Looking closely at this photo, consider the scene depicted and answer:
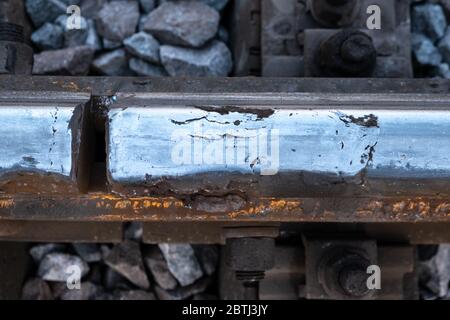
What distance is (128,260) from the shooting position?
6.95 ft

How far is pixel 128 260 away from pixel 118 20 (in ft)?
2.93

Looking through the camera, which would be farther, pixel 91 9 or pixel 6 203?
pixel 91 9

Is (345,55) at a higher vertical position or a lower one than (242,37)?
lower

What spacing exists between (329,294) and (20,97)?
3.67ft

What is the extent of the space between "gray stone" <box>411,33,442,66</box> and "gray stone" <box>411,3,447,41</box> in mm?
47

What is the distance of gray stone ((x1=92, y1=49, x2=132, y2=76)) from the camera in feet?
6.86

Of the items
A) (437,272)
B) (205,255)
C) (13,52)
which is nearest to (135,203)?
(13,52)

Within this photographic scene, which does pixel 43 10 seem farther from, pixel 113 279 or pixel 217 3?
pixel 113 279

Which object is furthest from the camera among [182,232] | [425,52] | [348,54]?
[425,52]

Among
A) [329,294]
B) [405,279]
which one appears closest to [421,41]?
[405,279]

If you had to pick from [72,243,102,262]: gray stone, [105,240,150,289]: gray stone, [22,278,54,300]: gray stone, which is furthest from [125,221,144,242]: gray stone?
[22,278,54,300]: gray stone

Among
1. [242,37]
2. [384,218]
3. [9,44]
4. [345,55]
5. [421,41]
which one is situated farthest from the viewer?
[421,41]
